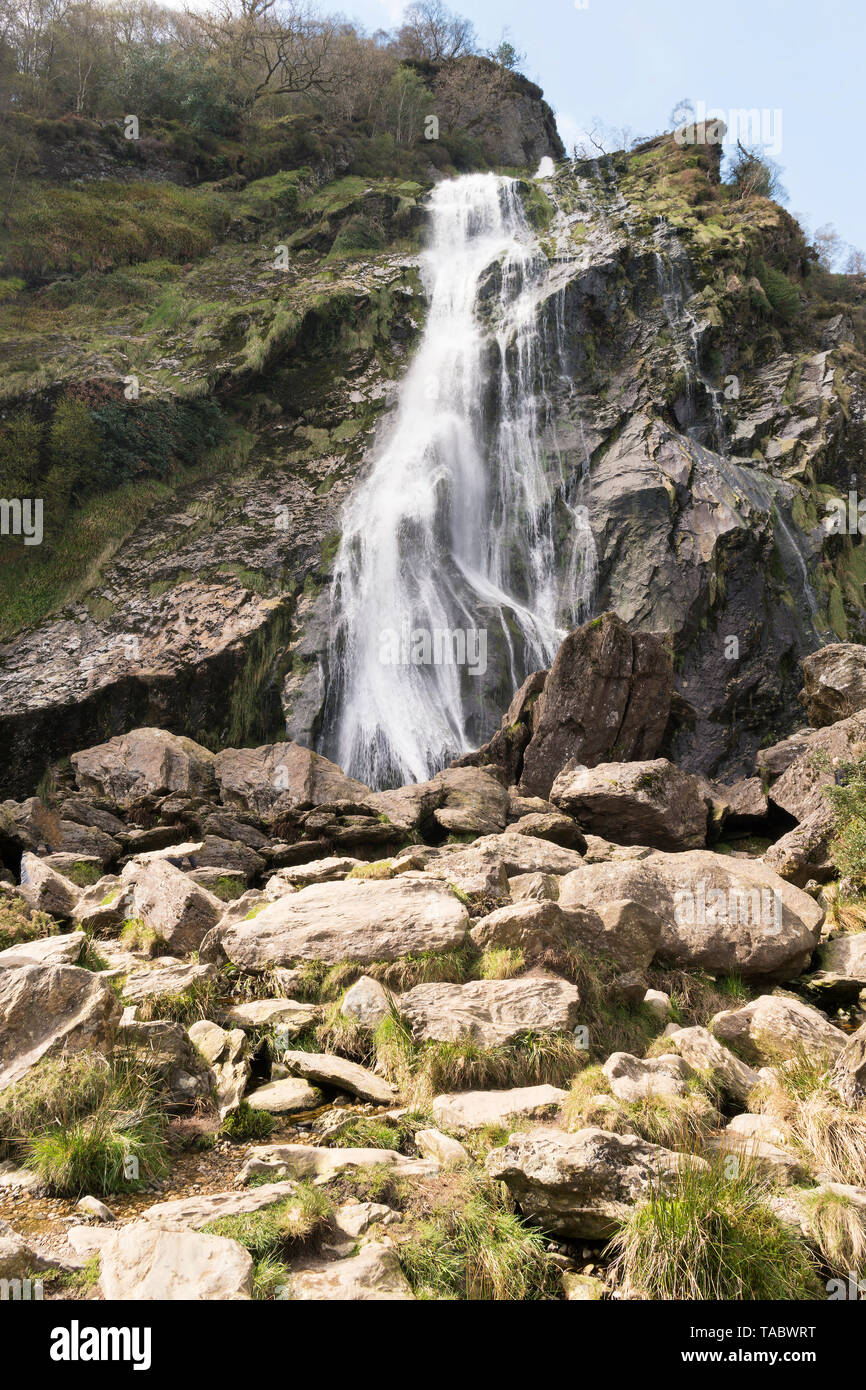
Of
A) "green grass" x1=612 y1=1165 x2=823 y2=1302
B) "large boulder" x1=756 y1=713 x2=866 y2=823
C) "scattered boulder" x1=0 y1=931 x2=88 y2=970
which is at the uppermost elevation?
"large boulder" x1=756 y1=713 x2=866 y2=823

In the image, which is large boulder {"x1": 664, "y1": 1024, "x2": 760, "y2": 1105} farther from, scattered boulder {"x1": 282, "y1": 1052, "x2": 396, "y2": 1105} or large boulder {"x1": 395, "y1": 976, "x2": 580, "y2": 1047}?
scattered boulder {"x1": 282, "y1": 1052, "x2": 396, "y2": 1105}

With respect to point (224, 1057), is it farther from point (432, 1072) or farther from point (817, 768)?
point (817, 768)

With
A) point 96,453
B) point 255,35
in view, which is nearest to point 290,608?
point 96,453

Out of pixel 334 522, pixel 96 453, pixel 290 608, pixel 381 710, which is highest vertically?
pixel 96 453

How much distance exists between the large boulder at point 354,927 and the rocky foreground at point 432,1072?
0.03 metres

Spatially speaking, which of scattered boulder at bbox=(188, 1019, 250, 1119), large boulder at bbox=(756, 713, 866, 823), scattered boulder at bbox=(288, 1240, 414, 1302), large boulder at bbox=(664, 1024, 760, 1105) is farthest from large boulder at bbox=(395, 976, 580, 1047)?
large boulder at bbox=(756, 713, 866, 823)

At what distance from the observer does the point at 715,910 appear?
28.9 feet

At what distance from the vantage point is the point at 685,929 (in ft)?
28.6

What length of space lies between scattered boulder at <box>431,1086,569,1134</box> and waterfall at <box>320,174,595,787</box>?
15.5m

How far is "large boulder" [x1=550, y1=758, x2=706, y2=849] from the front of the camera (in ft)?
48.4

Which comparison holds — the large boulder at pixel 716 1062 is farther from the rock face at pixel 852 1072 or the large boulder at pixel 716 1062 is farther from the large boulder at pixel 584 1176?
the large boulder at pixel 584 1176

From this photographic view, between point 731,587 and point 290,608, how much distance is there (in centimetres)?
1336

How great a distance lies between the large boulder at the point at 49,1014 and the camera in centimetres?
519

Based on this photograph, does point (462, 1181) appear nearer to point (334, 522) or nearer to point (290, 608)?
point (290, 608)
